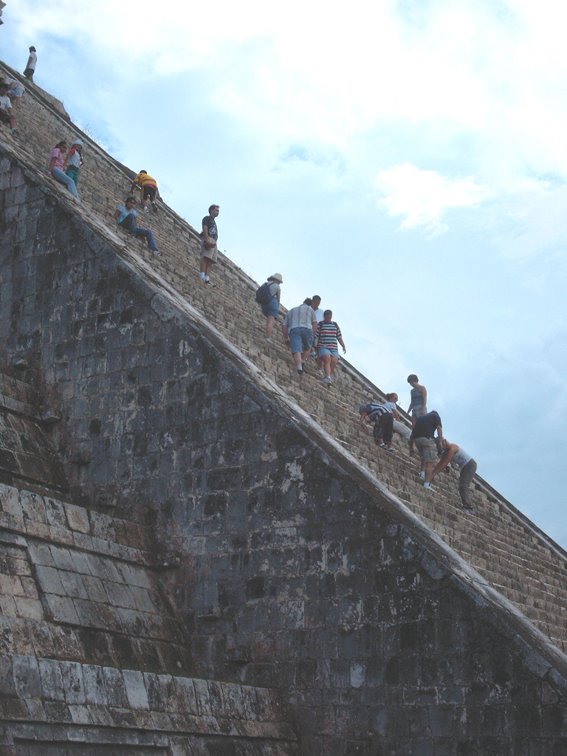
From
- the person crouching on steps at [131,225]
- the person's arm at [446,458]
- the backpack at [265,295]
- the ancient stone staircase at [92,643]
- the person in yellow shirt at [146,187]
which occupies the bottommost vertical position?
the ancient stone staircase at [92,643]

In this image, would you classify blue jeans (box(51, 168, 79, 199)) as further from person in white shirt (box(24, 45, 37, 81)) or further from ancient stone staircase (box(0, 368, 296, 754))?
person in white shirt (box(24, 45, 37, 81))

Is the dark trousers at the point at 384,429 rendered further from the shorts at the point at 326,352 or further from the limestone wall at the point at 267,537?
the limestone wall at the point at 267,537

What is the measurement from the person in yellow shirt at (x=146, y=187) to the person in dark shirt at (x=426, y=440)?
868 cm

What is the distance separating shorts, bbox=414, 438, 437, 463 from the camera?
14875mm

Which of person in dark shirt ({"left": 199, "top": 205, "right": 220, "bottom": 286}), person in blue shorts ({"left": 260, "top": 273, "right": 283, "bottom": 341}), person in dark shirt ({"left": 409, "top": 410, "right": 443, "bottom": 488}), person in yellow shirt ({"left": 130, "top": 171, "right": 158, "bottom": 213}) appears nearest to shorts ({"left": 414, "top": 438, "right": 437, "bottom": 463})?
person in dark shirt ({"left": 409, "top": 410, "right": 443, "bottom": 488})

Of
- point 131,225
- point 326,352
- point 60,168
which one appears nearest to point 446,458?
point 326,352

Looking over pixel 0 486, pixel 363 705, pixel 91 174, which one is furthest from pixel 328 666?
pixel 91 174

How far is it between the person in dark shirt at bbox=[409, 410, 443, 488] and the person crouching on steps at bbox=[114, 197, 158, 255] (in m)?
5.15

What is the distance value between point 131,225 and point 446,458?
20.6 ft

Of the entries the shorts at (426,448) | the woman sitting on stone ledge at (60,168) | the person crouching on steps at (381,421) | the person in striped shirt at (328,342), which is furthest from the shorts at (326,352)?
the woman sitting on stone ledge at (60,168)

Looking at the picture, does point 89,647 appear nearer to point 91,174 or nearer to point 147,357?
point 147,357

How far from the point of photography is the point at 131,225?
→ 17.5 m

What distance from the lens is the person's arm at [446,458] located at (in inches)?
591

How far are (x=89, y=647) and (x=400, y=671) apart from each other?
103 inches
